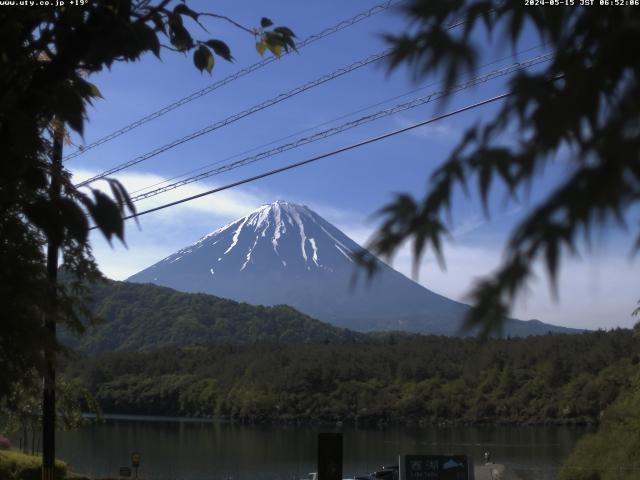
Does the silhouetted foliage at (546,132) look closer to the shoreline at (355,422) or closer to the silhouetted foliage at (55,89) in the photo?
the silhouetted foliage at (55,89)

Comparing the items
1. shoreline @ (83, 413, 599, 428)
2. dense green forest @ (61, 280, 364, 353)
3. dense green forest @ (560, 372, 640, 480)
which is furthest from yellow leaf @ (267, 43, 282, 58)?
dense green forest @ (61, 280, 364, 353)

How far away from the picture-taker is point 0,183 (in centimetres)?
363

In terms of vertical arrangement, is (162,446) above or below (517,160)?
below

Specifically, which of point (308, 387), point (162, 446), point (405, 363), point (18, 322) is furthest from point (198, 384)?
point (18, 322)

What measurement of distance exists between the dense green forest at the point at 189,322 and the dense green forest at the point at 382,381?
5261cm

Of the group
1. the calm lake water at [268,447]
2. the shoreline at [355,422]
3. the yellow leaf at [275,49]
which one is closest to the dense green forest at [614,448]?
the calm lake water at [268,447]

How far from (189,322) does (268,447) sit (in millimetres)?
116000

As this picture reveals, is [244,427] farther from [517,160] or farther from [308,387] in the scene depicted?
[517,160]

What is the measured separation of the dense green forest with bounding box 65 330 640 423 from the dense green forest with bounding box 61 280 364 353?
173ft

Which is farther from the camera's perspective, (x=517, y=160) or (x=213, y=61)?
(x=213, y=61)

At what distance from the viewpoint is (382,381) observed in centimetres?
10006

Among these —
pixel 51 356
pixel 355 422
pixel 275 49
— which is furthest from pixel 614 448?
pixel 355 422

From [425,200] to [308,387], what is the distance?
9732 cm

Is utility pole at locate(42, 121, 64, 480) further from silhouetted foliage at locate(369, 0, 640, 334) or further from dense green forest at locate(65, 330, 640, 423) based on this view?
dense green forest at locate(65, 330, 640, 423)
